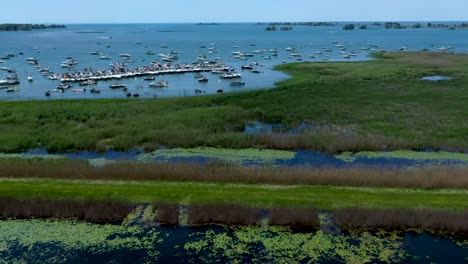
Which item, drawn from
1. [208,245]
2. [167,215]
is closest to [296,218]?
[208,245]

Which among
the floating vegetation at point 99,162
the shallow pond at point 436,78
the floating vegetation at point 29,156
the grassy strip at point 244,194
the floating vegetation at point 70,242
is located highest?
the shallow pond at point 436,78

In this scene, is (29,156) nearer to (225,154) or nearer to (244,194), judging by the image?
(225,154)

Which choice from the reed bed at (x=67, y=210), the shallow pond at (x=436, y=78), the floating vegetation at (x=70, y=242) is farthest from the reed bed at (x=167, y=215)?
the shallow pond at (x=436, y=78)

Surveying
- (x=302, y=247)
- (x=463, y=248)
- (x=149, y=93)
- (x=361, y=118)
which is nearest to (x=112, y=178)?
(x=302, y=247)

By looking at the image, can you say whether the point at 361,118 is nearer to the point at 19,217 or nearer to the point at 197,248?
the point at 197,248

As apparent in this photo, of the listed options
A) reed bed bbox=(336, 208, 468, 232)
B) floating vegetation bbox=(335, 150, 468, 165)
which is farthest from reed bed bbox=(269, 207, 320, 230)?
floating vegetation bbox=(335, 150, 468, 165)

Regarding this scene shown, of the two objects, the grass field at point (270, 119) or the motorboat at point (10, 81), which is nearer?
the grass field at point (270, 119)

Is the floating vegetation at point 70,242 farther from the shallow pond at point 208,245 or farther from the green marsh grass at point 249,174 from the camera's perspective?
the green marsh grass at point 249,174
